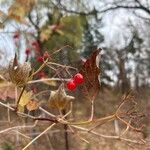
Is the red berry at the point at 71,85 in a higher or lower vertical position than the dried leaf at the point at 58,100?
higher

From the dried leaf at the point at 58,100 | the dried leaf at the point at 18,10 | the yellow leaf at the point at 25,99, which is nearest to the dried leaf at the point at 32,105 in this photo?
the yellow leaf at the point at 25,99

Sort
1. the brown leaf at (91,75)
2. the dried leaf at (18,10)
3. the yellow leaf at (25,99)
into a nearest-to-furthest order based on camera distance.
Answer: the brown leaf at (91,75) → the yellow leaf at (25,99) → the dried leaf at (18,10)

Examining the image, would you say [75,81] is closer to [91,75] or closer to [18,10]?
[91,75]

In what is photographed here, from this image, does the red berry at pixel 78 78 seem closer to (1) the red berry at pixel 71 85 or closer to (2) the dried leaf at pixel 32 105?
(1) the red berry at pixel 71 85

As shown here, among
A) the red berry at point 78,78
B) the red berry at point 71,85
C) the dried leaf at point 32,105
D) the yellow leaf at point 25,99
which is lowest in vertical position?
the dried leaf at point 32,105

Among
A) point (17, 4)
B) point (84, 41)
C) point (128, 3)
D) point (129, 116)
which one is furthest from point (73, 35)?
point (129, 116)

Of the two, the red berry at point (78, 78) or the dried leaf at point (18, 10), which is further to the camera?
the dried leaf at point (18, 10)

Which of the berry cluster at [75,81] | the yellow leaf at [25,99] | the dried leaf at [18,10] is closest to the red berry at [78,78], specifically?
the berry cluster at [75,81]

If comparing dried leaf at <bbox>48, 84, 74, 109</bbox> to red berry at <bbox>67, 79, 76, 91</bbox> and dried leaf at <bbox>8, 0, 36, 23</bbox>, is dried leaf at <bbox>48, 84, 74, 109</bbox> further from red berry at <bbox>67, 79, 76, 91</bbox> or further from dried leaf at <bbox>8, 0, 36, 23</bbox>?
dried leaf at <bbox>8, 0, 36, 23</bbox>

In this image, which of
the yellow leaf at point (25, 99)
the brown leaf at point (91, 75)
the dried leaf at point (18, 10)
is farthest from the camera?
the dried leaf at point (18, 10)
